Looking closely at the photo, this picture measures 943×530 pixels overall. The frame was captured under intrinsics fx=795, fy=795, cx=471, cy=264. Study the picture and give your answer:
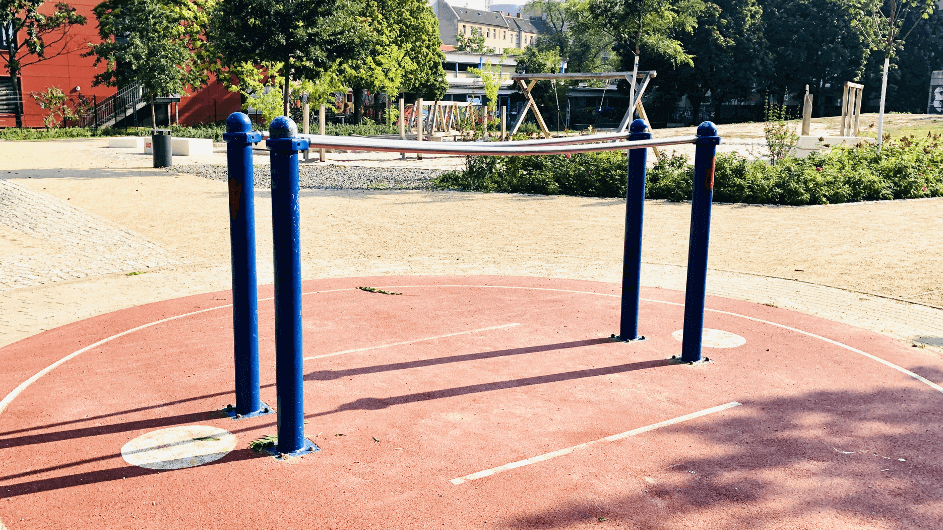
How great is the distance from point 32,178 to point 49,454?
58.7 ft

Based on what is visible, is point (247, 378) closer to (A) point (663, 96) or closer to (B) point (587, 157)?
(B) point (587, 157)

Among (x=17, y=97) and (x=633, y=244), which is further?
(x=17, y=97)

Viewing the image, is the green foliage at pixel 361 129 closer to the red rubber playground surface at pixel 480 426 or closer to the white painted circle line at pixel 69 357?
the white painted circle line at pixel 69 357

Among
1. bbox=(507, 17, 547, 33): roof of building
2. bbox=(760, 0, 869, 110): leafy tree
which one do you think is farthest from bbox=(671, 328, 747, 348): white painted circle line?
bbox=(507, 17, 547, 33): roof of building

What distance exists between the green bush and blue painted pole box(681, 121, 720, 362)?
35.6 feet

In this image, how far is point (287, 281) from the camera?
15.6 feet

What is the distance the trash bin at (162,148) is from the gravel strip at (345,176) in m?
0.38

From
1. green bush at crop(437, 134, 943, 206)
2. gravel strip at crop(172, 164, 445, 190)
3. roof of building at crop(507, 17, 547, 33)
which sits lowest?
gravel strip at crop(172, 164, 445, 190)

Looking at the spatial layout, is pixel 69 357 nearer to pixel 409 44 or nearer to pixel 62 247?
pixel 62 247

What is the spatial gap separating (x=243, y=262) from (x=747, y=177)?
14305mm

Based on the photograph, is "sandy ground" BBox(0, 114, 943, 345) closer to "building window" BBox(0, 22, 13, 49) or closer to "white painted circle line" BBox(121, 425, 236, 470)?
"white painted circle line" BBox(121, 425, 236, 470)

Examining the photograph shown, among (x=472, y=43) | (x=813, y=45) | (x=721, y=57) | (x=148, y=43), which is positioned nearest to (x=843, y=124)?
(x=721, y=57)

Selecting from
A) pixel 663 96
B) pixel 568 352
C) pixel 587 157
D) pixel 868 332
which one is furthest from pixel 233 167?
pixel 663 96

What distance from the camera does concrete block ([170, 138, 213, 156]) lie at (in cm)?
2878
